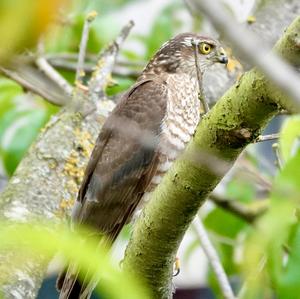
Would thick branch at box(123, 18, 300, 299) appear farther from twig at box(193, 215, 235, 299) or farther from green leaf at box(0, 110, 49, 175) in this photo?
green leaf at box(0, 110, 49, 175)

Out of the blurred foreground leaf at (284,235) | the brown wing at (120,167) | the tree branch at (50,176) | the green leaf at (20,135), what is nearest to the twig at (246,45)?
the blurred foreground leaf at (284,235)

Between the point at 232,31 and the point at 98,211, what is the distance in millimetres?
2281

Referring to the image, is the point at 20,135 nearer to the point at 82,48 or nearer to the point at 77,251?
the point at 82,48

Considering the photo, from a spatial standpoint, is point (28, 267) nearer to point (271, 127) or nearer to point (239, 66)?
point (239, 66)

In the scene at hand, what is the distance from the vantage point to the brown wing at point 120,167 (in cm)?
285

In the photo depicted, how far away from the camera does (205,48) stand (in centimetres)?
A: 324

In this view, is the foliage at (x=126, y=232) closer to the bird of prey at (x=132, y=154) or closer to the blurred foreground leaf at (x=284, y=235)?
the blurred foreground leaf at (x=284, y=235)

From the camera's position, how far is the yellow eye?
3.23 m

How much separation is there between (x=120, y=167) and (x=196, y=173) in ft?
4.13

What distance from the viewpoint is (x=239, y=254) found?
13.4 feet

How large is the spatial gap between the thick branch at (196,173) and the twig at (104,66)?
1.37 meters

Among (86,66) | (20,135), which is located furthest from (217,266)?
(86,66)

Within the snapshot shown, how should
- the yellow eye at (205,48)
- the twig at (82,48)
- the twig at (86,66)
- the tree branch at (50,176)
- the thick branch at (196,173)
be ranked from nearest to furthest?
the thick branch at (196,173), the tree branch at (50,176), the yellow eye at (205,48), the twig at (82,48), the twig at (86,66)

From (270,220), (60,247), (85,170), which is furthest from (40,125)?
(60,247)
